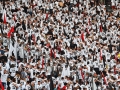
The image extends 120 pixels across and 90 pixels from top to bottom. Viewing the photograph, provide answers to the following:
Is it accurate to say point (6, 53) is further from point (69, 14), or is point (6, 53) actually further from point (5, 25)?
point (69, 14)

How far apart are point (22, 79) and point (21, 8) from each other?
435 inches

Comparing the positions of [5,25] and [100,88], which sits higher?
[5,25]

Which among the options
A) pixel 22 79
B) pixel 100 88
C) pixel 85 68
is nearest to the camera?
pixel 22 79

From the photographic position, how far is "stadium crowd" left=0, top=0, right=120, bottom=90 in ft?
83.0

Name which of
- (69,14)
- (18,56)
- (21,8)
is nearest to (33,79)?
(18,56)

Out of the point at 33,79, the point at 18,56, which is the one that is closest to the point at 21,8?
the point at 18,56

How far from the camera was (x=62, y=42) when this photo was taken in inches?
1248

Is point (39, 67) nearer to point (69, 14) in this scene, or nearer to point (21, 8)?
point (21, 8)

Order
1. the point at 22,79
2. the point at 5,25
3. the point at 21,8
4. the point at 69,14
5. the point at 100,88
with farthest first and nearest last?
the point at 69,14, the point at 21,8, the point at 5,25, the point at 100,88, the point at 22,79

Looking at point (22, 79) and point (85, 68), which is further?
point (85, 68)

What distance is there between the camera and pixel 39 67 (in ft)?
88.0

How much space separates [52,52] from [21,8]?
6383mm

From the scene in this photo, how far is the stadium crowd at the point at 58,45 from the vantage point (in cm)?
2531

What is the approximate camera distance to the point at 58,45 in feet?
101
